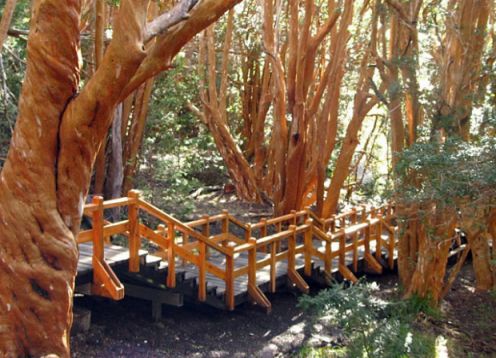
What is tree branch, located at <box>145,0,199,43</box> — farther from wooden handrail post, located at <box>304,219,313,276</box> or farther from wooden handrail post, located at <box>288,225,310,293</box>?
wooden handrail post, located at <box>304,219,313,276</box>

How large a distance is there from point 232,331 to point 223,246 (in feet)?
4.62

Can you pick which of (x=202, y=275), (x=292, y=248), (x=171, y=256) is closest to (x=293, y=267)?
(x=292, y=248)

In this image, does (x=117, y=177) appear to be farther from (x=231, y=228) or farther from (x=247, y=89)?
(x=247, y=89)

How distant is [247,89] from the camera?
2516cm

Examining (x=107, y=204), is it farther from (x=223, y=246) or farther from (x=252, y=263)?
(x=252, y=263)

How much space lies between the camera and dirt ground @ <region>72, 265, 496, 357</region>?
31.7ft

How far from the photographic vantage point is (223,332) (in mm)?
11102

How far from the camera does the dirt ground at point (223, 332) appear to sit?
967 cm

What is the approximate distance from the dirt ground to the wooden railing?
0.52 m

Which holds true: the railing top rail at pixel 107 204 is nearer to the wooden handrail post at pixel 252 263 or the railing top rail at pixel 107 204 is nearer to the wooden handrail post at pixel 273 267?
the wooden handrail post at pixel 252 263

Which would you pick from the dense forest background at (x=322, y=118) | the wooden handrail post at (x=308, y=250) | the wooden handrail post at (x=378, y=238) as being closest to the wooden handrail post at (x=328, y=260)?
the wooden handrail post at (x=308, y=250)

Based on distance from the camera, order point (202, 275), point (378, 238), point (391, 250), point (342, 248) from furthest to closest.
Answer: point (391, 250) < point (378, 238) < point (342, 248) < point (202, 275)

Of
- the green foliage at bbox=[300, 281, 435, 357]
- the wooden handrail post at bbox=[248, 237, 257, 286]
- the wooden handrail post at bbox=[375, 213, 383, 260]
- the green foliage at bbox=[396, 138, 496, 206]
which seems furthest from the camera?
the wooden handrail post at bbox=[375, 213, 383, 260]

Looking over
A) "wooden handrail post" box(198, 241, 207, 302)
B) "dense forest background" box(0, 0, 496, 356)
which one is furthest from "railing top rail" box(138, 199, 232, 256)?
"dense forest background" box(0, 0, 496, 356)
